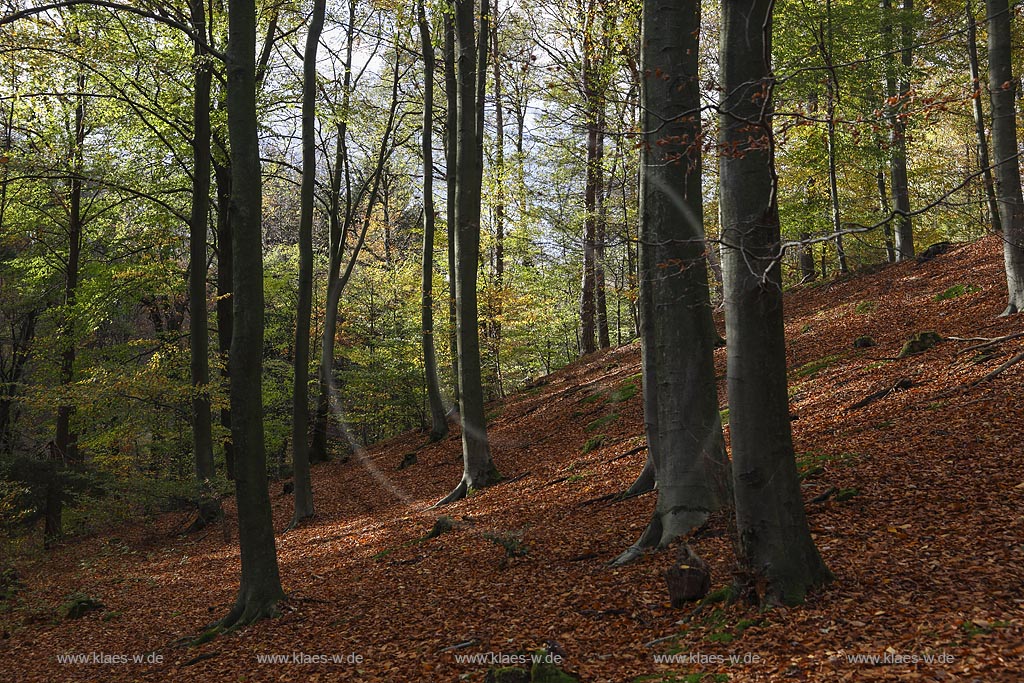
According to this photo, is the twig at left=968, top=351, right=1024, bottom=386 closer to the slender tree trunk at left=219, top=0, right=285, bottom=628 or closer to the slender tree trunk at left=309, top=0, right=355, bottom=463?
the slender tree trunk at left=219, top=0, right=285, bottom=628

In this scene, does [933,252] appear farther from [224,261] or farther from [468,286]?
[224,261]

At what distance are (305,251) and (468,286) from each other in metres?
3.32

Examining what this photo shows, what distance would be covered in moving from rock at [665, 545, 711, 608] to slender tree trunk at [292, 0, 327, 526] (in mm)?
9151

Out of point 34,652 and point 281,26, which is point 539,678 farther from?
point 281,26

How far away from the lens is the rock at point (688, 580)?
4.70 metres

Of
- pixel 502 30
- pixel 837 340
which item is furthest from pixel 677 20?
pixel 502 30

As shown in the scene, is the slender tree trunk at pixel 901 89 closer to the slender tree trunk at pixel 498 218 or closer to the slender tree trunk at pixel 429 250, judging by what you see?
the slender tree trunk at pixel 498 218

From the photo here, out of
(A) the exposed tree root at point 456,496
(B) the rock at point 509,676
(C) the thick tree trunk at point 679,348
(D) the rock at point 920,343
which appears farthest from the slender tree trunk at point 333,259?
(B) the rock at point 509,676

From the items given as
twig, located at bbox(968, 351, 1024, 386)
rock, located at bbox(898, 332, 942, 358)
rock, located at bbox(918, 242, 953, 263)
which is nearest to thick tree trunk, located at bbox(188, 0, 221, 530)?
rock, located at bbox(898, 332, 942, 358)

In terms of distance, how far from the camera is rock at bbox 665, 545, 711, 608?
4.70 metres

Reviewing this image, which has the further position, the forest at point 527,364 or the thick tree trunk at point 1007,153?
the thick tree trunk at point 1007,153

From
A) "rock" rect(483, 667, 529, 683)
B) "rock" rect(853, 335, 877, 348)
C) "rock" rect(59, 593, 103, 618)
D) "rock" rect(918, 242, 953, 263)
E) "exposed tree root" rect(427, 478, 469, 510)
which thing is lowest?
"rock" rect(59, 593, 103, 618)

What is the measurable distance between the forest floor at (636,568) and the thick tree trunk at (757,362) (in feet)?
0.93

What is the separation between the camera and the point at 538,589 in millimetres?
5914
